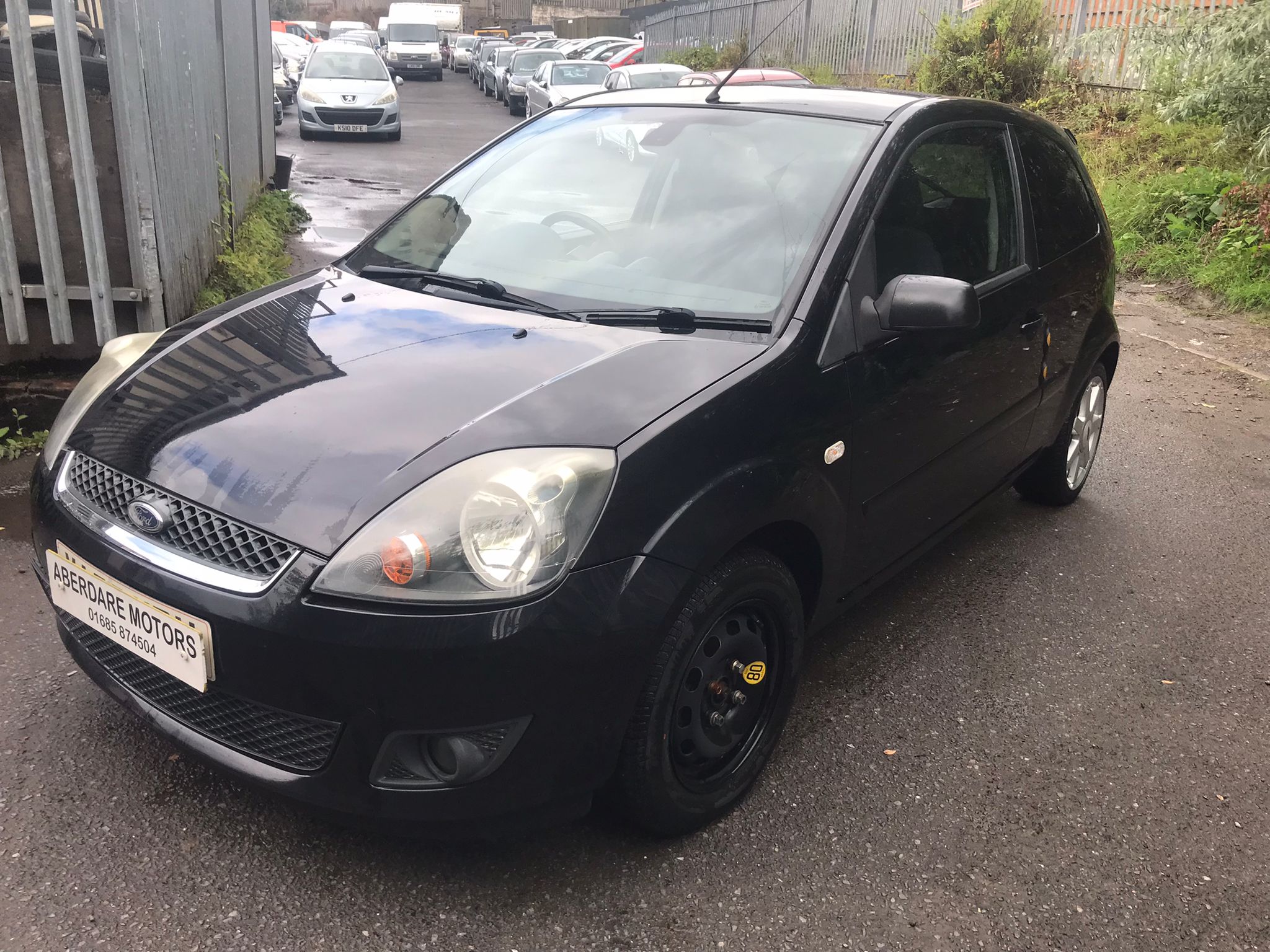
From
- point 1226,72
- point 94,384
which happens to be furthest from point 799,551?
point 1226,72

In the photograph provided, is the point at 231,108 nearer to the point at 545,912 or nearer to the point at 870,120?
the point at 870,120

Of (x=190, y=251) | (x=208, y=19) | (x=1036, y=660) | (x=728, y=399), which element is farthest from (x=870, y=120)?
(x=208, y=19)

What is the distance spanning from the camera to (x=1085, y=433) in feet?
15.0

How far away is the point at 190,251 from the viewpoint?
18.2ft

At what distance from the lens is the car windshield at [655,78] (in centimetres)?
1692

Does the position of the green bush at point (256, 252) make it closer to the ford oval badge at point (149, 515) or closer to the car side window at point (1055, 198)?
the ford oval badge at point (149, 515)

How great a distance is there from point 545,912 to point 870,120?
2.30 meters

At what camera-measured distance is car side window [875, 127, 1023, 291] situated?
114 inches

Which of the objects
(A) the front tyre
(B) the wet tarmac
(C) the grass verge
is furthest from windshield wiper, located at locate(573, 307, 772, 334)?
(C) the grass verge

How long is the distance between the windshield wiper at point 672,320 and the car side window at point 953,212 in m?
0.45

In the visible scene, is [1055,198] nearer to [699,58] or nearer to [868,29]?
[868,29]

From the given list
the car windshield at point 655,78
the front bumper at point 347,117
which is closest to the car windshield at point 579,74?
the car windshield at point 655,78

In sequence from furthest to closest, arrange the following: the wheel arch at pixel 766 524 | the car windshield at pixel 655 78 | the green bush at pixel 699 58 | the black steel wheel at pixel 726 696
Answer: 1. the green bush at pixel 699 58
2. the car windshield at pixel 655 78
3. the black steel wheel at pixel 726 696
4. the wheel arch at pixel 766 524

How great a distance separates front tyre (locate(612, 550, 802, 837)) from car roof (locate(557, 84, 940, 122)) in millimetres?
1477
